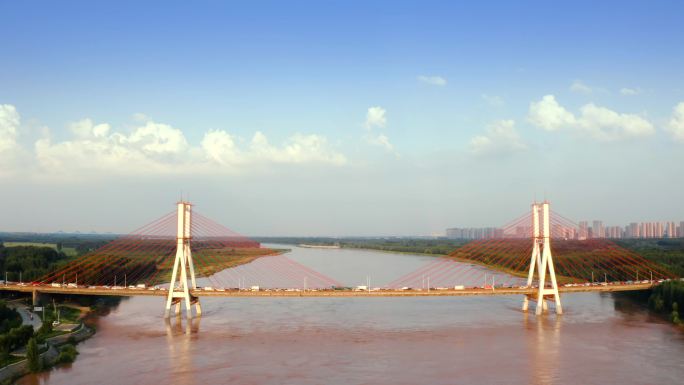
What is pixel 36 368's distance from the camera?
1706cm

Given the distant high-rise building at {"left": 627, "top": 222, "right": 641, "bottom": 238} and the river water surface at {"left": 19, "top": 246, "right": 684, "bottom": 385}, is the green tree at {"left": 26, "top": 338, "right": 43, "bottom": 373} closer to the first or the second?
the river water surface at {"left": 19, "top": 246, "right": 684, "bottom": 385}

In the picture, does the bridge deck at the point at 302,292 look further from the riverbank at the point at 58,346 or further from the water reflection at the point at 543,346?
the water reflection at the point at 543,346

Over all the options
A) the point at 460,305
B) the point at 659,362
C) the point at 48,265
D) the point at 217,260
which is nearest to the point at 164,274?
the point at 48,265

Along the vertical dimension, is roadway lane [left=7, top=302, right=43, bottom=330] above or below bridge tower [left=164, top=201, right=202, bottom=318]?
below

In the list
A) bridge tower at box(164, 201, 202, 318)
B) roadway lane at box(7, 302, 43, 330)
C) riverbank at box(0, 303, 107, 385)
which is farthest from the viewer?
bridge tower at box(164, 201, 202, 318)

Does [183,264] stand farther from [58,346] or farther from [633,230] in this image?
[633,230]

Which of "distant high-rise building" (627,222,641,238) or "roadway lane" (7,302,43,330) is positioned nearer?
"roadway lane" (7,302,43,330)

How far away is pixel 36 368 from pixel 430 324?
15.1m

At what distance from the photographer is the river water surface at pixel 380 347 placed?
16875 millimetres

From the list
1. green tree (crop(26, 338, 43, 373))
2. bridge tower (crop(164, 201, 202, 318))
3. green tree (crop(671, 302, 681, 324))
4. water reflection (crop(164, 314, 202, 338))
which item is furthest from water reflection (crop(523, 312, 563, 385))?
bridge tower (crop(164, 201, 202, 318))

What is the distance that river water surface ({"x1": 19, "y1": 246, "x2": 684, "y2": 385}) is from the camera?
16.9m

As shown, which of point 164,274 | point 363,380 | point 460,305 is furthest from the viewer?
point 164,274

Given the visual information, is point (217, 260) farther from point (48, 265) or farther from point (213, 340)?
point (213, 340)

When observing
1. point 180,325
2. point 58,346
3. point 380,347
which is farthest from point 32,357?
point 380,347
